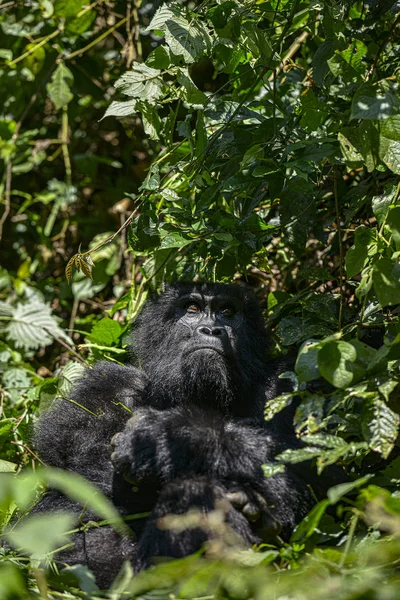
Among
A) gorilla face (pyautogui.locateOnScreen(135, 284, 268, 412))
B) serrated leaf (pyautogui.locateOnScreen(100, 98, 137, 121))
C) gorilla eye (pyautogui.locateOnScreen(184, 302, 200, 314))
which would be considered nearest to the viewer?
gorilla face (pyautogui.locateOnScreen(135, 284, 268, 412))

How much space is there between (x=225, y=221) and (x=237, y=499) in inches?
54.7

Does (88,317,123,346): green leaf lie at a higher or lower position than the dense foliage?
lower

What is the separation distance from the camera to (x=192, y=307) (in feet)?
11.9

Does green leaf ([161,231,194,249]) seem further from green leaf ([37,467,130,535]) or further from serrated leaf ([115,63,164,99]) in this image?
green leaf ([37,467,130,535])

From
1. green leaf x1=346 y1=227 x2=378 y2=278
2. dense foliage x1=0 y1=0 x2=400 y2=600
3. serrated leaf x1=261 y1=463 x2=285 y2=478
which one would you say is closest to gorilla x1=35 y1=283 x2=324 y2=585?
dense foliage x1=0 y1=0 x2=400 y2=600

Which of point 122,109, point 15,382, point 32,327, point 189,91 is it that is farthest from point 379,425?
point 32,327

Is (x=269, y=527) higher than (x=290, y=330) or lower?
lower

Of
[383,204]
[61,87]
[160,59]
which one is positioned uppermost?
[160,59]

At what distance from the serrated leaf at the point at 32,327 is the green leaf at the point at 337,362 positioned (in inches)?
101

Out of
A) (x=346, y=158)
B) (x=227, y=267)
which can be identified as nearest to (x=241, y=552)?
(x=346, y=158)

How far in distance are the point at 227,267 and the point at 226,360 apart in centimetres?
63

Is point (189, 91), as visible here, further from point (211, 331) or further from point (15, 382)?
point (15, 382)

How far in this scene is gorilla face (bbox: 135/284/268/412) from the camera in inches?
131

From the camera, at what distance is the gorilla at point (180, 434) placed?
2641 mm
